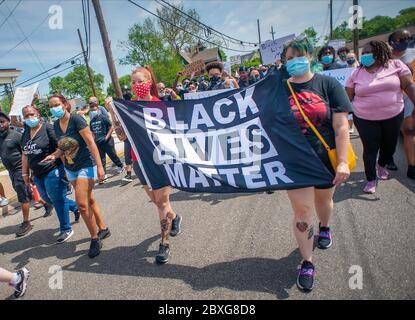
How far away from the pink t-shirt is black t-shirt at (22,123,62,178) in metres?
4.41

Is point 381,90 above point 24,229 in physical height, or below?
above

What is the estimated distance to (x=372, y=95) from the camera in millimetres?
3826

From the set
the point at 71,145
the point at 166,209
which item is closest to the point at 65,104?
the point at 71,145

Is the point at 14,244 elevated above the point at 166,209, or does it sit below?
below

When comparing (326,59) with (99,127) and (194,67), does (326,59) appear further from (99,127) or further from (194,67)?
(99,127)

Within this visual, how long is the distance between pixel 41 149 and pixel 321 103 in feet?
12.2

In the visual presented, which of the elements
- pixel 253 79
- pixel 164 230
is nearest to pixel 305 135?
pixel 164 230

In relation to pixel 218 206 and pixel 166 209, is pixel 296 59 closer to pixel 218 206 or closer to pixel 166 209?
pixel 166 209

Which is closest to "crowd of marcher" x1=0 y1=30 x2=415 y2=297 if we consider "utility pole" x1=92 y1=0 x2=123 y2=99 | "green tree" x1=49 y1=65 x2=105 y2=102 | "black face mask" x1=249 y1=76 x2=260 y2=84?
"black face mask" x1=249 y1=76 x2=260 y2=84

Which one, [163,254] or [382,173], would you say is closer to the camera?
[163,254]

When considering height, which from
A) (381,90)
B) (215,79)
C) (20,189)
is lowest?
(20,189)

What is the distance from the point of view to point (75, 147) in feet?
11.5

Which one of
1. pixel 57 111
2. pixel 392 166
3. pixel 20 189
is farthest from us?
pixel 20 189
